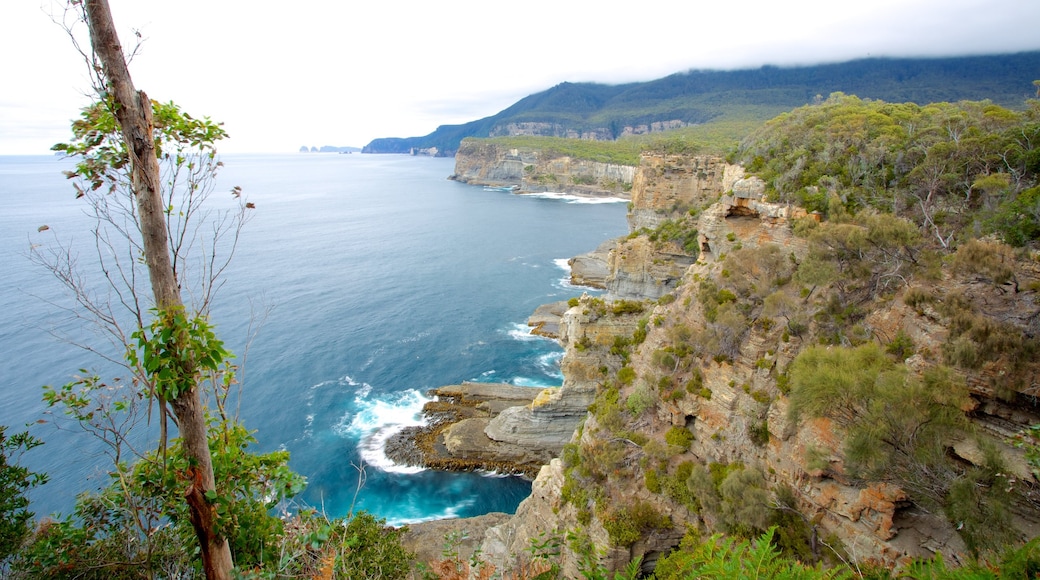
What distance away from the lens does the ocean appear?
29078 millimetres

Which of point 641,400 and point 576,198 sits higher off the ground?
point 641,400

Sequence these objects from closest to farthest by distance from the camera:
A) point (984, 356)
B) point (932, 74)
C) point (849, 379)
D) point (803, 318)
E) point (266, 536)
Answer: point (266, 536) < point (984, 356) < point (849, 379) < point (803, 318) < point (932, 74)

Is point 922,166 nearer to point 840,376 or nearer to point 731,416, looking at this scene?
point 840,376

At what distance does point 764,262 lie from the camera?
2050 cm

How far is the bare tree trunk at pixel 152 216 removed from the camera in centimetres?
541

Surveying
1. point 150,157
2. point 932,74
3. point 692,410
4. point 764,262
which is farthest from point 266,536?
point 932,74

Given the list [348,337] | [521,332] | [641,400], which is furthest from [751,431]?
[348,337]

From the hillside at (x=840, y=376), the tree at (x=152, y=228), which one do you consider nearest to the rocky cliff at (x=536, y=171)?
the hillside at (x=840, y=376)

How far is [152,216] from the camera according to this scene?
5660 millimetres

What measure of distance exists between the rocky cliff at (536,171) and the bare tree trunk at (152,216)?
135m

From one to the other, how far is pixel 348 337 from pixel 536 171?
396ft

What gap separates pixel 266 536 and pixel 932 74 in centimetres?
15836

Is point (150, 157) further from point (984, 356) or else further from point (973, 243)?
point (973, 243)

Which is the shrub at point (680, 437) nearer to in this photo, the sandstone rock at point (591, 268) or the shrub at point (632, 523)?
the shrub at point (632, 523)
